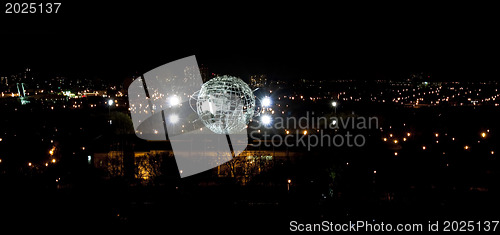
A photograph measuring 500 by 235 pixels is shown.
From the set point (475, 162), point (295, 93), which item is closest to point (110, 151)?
point (475, 162)

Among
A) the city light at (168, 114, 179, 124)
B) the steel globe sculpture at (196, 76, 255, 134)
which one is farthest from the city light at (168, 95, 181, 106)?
the steel globe sculpture at (196, 76, 255, 134)

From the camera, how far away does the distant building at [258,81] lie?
1647cm

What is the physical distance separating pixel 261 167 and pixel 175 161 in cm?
210

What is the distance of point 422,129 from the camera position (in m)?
11.1

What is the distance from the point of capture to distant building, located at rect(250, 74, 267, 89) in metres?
16.5

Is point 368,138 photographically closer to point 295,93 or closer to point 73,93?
point 295,93

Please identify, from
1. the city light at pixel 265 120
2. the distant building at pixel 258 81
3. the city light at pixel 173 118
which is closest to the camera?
the city light at pixel 173 118
